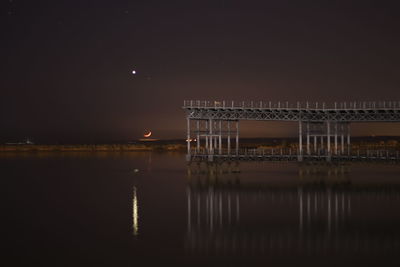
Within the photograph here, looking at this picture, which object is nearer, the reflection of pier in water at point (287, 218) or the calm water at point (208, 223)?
the calm water at point (208, 223)

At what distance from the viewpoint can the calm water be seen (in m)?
24.0

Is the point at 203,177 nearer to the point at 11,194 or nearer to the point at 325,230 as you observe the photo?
the point at 11,194

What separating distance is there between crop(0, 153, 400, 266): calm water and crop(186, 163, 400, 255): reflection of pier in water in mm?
49

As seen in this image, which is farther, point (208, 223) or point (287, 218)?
point (287, 218)

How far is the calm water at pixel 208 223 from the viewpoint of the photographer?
2395cm

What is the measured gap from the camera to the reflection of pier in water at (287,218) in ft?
84.1

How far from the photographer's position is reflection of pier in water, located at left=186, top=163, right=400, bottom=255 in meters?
25.6

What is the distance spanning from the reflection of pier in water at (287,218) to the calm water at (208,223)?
5 centimetres

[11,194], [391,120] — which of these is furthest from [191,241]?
[391,120]

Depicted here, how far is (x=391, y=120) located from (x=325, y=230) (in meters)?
25.4

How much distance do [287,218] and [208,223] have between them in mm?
4710

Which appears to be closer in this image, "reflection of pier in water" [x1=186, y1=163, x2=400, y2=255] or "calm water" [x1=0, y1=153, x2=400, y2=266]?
"calm water" [x1=0, y1=153, x2=400, y2=266]

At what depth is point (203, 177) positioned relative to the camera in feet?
182

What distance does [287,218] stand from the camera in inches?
1266
